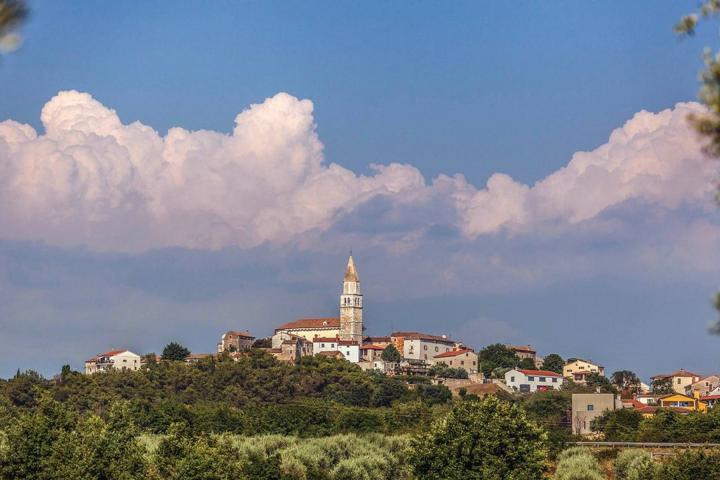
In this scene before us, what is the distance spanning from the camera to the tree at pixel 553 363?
18625 centimetres

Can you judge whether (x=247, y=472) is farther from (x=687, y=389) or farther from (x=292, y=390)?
(x=687, y=389)

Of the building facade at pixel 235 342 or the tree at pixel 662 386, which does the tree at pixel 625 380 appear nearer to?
the tree at pixel 662 386

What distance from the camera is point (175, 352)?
17062 cm

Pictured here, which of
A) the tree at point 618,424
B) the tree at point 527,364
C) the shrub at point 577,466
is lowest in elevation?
the shrub at point 577,466

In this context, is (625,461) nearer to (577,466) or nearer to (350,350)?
(577,466)

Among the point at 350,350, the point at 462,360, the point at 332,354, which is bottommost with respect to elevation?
the point at 462,360

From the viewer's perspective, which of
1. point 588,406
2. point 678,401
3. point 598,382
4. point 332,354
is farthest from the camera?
point 332,354

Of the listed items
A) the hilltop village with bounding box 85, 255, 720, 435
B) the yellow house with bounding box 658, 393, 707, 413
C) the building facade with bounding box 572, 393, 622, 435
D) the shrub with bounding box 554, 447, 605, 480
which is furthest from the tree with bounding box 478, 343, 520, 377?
the shrub with bounding box 554, 447, 605, 480

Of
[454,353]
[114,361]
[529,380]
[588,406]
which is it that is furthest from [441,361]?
[588,406]

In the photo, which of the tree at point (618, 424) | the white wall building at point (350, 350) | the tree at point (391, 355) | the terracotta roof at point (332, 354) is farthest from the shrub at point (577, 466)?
the white wall building at point (350, 350)

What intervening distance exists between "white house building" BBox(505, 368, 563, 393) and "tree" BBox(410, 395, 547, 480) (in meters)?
110

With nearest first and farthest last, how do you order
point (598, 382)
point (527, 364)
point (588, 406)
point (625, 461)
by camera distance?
point (625, 461) < point (588, 406) < point (598, 382) < point (527, 364)

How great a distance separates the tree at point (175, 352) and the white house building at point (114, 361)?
4.43 meters

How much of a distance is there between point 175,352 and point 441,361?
42.0 metres
